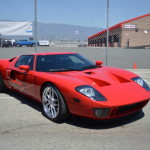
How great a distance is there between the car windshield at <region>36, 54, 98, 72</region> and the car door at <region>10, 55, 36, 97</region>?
0.67 feet

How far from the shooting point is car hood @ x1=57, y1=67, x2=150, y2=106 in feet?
9.66

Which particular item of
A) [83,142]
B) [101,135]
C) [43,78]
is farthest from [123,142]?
[43,78]

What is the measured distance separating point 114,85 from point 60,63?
133cm

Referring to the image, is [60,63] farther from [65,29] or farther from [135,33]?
[135,33]

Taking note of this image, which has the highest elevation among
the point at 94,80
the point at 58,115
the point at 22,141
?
the point at 94,80

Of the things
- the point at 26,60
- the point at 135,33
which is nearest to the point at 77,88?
the point at 26,60

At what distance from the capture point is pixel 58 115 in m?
3.23

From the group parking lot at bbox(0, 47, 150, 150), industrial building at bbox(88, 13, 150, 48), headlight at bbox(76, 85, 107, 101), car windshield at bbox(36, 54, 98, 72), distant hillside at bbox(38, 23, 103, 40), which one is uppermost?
industrial building at bbox(88, 13, 150, 48)

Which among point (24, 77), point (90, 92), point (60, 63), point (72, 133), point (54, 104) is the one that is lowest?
point (72, 133)

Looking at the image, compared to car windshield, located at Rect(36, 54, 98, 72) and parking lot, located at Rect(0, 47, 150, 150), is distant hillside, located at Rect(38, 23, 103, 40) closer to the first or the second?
car windshield, located at Rect(36, 54, 98, 72)

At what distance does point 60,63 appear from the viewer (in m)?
4.07

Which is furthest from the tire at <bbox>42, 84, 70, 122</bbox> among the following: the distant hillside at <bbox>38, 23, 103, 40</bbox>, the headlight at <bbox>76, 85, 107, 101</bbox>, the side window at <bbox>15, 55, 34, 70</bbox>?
the distant hillside at <bbox>38, 23, 103, 40</bbox>

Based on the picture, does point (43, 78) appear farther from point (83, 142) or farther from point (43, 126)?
point (83, 142)

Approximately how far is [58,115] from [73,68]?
1.07 metres
